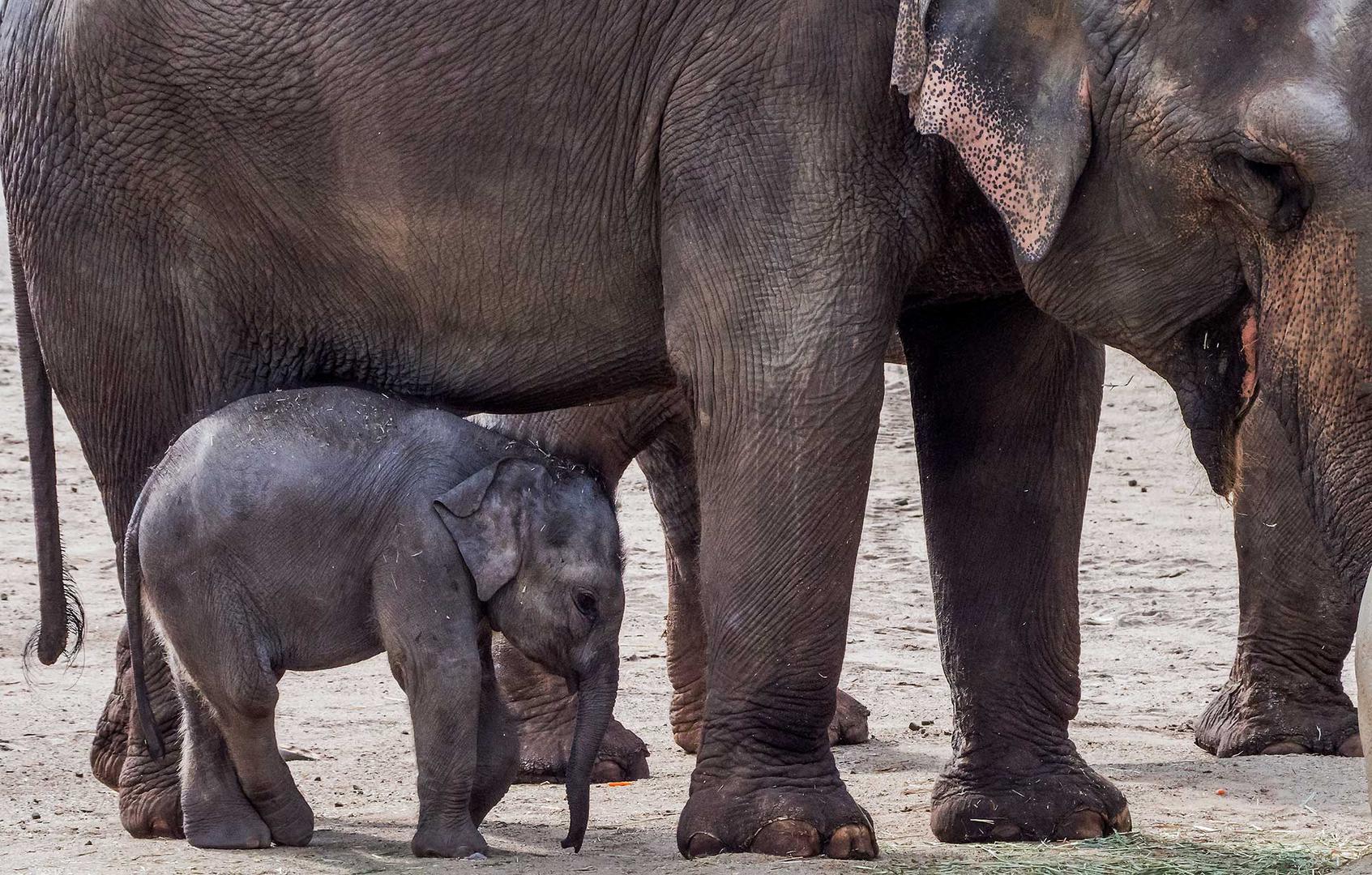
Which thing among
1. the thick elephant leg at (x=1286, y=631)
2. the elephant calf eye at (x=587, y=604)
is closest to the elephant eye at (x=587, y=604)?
the elephant calf eye at (x=587, y=604)

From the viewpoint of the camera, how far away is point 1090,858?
448cm

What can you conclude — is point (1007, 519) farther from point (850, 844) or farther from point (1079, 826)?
point (850, 844)

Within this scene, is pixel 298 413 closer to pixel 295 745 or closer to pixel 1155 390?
pixel 295 745

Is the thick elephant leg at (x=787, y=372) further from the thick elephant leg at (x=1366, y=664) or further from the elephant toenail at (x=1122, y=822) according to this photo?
the thick elephant leg at (x=1366, y=664)

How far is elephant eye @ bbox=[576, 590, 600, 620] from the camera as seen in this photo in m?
4.46

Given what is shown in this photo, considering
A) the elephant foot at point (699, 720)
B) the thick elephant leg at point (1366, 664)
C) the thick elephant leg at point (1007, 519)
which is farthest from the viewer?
the elephant foot at point (699, 720)

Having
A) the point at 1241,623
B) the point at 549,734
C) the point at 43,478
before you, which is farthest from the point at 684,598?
the point at 43,478

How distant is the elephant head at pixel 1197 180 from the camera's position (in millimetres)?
3881

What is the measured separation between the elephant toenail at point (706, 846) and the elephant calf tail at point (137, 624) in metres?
1.17

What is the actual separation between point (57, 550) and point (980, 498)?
2088mm

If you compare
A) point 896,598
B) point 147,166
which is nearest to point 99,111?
point 147,166

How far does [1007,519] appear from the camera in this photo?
496 cm

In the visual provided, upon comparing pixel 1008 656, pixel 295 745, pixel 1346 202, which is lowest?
pixel 295 745

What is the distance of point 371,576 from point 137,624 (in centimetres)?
58
